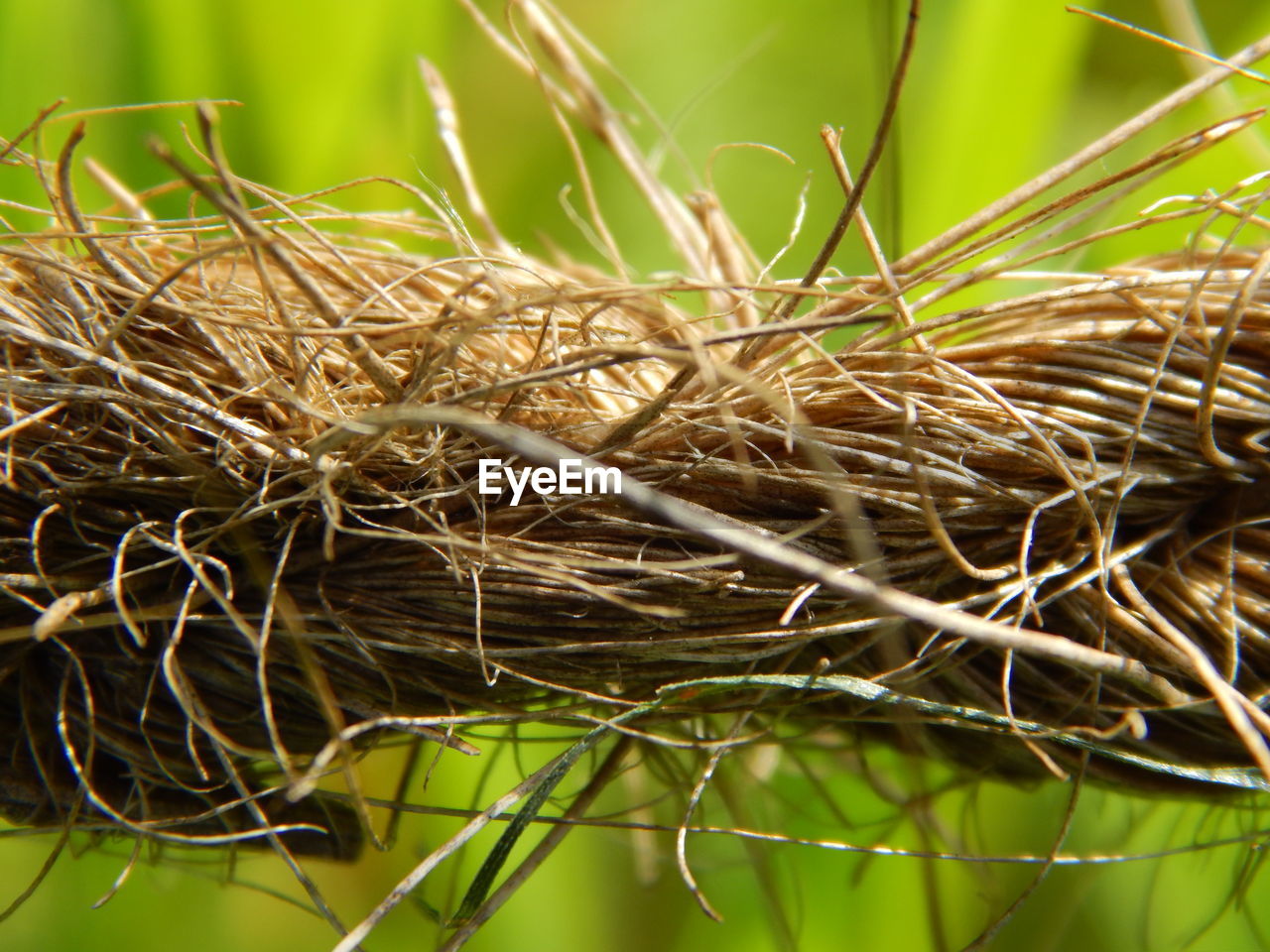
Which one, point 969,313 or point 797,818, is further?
point 797,818

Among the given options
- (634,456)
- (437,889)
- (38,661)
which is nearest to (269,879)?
(437,889)

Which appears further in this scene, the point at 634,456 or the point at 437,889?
the point at 437,889

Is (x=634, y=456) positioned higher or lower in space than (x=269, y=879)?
higher

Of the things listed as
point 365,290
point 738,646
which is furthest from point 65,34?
point 738,646

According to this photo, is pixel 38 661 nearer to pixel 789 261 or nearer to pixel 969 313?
pixel 969 313

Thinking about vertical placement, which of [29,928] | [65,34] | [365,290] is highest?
[65,34]

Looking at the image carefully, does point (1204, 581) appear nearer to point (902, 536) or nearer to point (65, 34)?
point (902, 536)
